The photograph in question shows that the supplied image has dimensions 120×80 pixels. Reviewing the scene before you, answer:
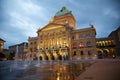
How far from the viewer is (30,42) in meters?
58.5

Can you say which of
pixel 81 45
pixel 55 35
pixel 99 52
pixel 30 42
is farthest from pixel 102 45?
pixel 30 42

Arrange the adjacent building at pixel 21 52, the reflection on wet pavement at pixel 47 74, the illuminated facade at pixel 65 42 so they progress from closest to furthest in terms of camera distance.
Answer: the reflection on wet pavement at pixel 47 74 < the illuminated facade at pixel 65 42 < the adjacent building at pixel 21 52

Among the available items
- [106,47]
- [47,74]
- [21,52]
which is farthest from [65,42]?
[47,74]

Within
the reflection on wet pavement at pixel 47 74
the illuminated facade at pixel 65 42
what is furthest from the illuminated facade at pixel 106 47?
the reflection on wet pavement at pixel 47 74

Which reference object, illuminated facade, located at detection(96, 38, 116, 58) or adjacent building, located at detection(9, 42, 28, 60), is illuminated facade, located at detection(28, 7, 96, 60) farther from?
adjacent building, located at detection(9, 42, 28, 60)

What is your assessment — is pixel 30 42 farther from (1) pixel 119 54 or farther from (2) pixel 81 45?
(1) pixel 119 54

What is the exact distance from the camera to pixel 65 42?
44812mm

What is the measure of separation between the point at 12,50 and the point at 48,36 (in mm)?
37861

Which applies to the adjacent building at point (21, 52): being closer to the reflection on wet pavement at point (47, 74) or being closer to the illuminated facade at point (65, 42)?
the illuminated facade at point (65, 42)

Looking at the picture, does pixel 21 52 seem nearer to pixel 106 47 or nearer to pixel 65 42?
pixel 65 42

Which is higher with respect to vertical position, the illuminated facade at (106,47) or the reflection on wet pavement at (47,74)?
the illuminated facade at (106,47)

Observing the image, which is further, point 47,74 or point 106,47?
point 106,47

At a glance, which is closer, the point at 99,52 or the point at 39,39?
the point at 99,52

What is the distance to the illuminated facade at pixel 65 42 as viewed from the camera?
40.7 meters
